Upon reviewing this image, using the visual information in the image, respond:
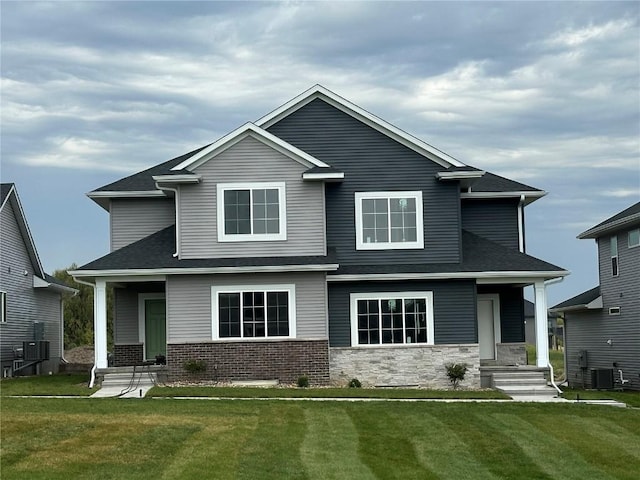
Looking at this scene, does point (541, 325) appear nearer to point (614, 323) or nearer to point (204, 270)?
point (614, 323)

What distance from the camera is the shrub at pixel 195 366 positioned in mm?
25859

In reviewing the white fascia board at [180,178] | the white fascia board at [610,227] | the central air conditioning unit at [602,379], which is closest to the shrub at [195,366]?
the white fascia board at [180,178]

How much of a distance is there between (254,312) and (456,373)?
5643mm

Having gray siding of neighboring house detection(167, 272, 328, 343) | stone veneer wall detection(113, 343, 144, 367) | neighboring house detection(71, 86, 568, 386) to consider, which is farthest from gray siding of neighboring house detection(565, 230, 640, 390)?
stone veneer wall detection(113, 343, 144, 367)

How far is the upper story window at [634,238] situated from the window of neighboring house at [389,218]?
867 cm

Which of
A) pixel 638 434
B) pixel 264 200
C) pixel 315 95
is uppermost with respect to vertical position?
pixel 315 95

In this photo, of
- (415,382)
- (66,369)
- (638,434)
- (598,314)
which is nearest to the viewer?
(638,434)

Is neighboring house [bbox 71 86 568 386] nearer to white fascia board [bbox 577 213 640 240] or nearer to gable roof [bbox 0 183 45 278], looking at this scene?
white fascia board [bbox 577 213 640 240]

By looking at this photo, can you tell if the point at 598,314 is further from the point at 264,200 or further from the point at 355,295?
the point at 264,200

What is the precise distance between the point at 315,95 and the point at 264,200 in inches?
141

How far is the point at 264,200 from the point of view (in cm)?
2683

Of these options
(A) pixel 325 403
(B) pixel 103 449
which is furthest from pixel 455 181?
(B) pixel 103 449

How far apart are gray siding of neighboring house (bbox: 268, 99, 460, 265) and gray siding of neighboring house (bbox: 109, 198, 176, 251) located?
4.21 metres

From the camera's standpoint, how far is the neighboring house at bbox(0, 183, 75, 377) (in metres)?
34.0
